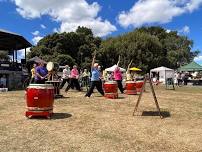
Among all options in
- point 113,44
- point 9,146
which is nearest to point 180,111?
point 9,146

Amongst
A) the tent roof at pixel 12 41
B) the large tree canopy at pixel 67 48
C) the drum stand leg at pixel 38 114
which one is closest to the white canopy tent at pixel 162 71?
the large tree canopy at pixel 67 48

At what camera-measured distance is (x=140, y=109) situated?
14.5 m

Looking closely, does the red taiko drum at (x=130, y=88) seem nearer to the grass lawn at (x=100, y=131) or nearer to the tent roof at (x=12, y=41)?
the grass lawn at (x=100, y=131)

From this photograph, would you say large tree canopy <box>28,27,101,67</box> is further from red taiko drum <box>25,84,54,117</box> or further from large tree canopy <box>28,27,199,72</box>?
red taiko drum <box>25,84,54,117</box>

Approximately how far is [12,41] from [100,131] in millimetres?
28627

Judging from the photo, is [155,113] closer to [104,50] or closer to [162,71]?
[162,71]

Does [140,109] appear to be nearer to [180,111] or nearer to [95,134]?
[180,111]

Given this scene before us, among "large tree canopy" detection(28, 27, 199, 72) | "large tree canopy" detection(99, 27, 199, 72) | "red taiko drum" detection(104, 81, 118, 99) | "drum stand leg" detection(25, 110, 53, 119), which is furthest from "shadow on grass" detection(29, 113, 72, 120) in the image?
"large tree canopy" detection(99, 27, 199, 72)

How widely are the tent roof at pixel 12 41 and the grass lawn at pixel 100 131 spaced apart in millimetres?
20273

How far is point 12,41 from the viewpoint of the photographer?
37031mm

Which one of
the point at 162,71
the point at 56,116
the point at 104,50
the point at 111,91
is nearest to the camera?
the point at 56,116

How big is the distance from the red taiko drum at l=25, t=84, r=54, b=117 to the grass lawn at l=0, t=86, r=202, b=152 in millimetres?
357

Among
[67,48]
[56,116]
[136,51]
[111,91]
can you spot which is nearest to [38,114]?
[56,116]

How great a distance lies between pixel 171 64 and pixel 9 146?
74496 mm
